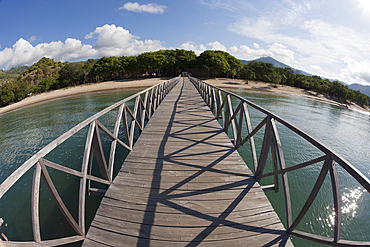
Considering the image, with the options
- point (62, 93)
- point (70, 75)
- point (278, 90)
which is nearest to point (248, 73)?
point (278, 90)

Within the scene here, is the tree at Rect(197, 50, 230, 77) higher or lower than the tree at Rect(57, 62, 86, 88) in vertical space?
higher

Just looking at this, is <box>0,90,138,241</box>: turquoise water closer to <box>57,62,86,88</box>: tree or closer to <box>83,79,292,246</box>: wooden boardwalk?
<box>83,79,292,246</box>: wooden boardwalk

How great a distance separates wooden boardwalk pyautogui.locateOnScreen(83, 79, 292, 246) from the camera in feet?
6.23

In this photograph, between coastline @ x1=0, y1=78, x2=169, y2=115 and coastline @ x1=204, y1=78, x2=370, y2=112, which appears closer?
coastline @ x1=0, y1=78, x2=169, y2=115

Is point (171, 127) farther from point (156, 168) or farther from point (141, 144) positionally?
point (156, 168)

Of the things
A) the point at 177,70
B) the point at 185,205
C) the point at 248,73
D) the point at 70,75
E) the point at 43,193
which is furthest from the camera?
the point at 177,70

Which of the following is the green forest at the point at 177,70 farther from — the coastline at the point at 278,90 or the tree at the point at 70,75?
the coastline at the point at 278,90

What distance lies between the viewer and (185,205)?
2328 mm

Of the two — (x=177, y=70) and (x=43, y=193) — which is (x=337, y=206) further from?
(x=177, y=70)

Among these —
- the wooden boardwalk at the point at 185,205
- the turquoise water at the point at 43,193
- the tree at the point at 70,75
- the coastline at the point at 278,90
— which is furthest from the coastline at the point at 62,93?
the wooden boardwalk at the point at 185,205

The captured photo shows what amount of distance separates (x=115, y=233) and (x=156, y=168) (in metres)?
1.36

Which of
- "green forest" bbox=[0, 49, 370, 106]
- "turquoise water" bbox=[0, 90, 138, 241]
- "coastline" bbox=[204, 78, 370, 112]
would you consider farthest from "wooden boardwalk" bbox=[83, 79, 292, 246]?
"green forest" bbox=[0, 49, 370, 106]

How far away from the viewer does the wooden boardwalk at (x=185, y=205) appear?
1899mm

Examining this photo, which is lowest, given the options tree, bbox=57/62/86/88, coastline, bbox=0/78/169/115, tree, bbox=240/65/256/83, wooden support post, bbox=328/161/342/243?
wooden support post, bbox=328/161/342/243
